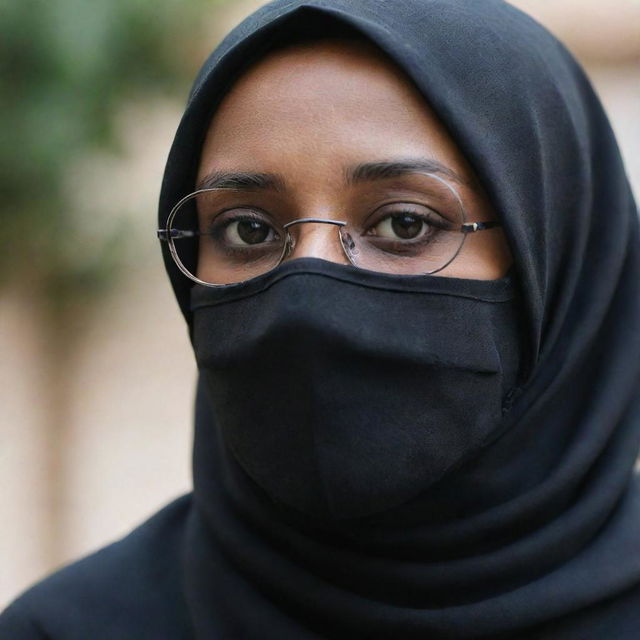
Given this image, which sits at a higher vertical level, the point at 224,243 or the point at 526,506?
the point at 224,243

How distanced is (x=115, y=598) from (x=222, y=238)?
687 millimetres

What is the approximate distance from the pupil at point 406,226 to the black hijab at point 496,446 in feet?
0.42

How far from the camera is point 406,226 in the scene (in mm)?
1663

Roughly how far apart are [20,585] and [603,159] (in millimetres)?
3423

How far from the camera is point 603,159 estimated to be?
1964 millimetres

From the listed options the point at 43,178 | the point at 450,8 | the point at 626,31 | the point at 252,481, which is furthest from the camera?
the point at 626,31

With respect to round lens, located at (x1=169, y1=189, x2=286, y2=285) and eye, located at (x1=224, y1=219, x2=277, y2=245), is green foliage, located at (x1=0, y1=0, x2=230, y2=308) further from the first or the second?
eye, located at (x1=224, y1=219, x2=277, y2=245)

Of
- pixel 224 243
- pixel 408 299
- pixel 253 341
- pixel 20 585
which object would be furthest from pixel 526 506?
pixel 20 585

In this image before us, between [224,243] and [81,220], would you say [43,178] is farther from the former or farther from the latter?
[224,243]

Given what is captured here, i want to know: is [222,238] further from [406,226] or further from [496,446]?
[496,446]

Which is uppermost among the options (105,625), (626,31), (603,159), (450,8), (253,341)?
(626,31)

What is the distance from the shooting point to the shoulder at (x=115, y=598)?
185 cm

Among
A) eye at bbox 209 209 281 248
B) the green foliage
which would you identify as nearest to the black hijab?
eye at bbox 209 209 281 248

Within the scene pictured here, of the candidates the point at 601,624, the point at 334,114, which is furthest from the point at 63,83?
the point at 601,624
